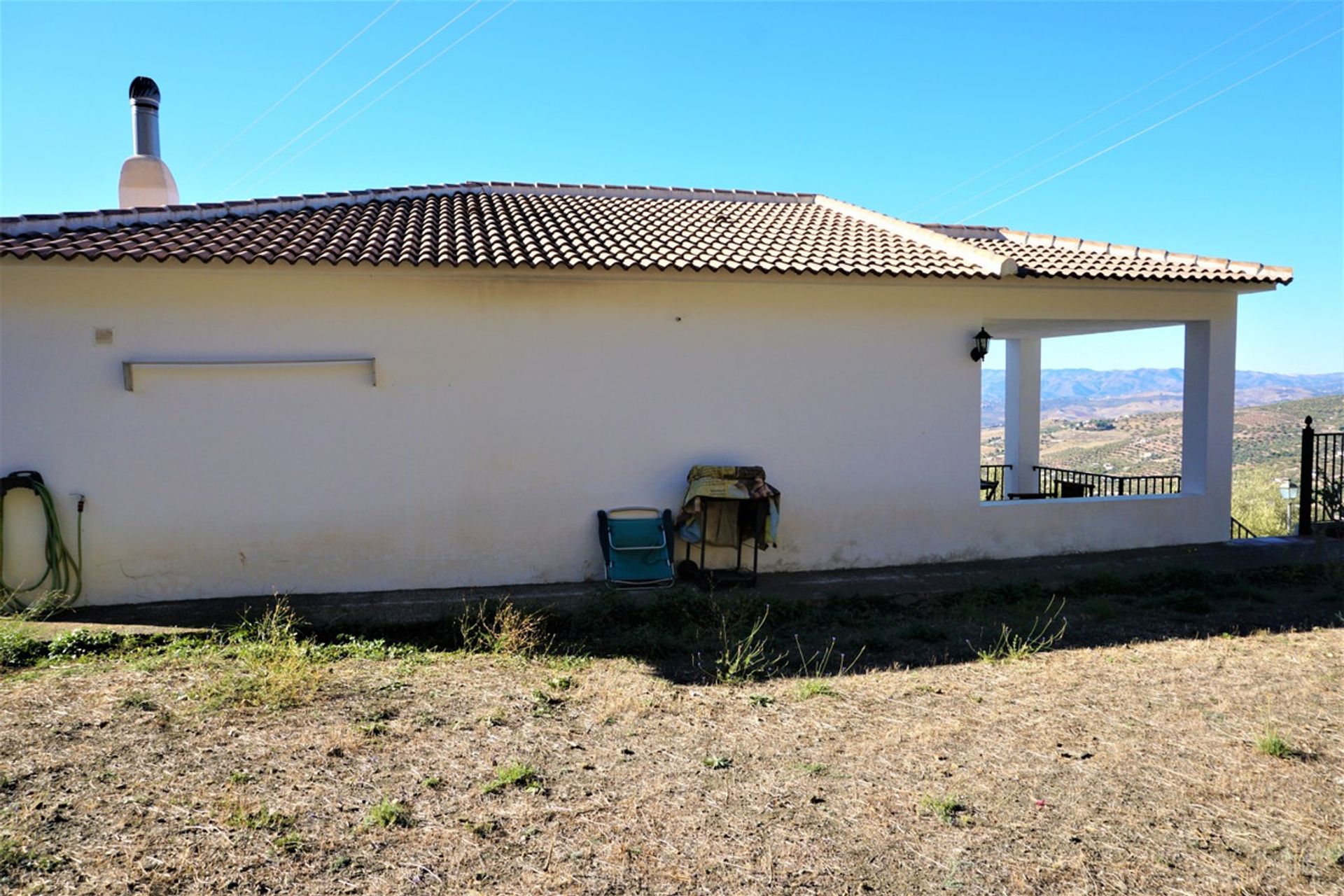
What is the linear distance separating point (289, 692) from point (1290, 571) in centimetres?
977

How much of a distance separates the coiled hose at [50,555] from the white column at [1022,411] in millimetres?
12875

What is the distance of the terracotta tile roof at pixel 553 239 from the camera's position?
791 centimetres

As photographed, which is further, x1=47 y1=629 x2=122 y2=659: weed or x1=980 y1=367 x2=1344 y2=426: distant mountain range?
x1=980 y1=367 x2=1344 y2=426: distant mountain range

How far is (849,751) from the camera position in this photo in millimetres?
4934

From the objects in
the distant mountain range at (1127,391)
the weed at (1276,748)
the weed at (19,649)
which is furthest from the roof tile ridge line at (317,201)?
A: the distant mountain range at (1127,391)

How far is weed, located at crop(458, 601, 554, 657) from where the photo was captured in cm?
685

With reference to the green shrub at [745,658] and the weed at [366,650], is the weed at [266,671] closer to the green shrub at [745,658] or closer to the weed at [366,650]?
the weed at [366,650]

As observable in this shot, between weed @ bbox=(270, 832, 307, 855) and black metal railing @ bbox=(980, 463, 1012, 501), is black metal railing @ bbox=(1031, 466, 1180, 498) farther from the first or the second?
weed @ bbox=(270, 832, 307, 855)

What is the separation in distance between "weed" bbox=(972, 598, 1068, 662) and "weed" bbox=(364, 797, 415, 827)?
4398 millimetres

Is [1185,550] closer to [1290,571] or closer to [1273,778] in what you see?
[1290,571]

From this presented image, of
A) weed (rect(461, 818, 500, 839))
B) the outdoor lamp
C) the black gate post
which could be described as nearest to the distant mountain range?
the black gate post

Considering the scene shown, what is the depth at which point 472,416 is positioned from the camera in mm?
8523

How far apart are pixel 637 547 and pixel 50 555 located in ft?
16.8

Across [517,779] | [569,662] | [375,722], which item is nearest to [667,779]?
[517,779]
